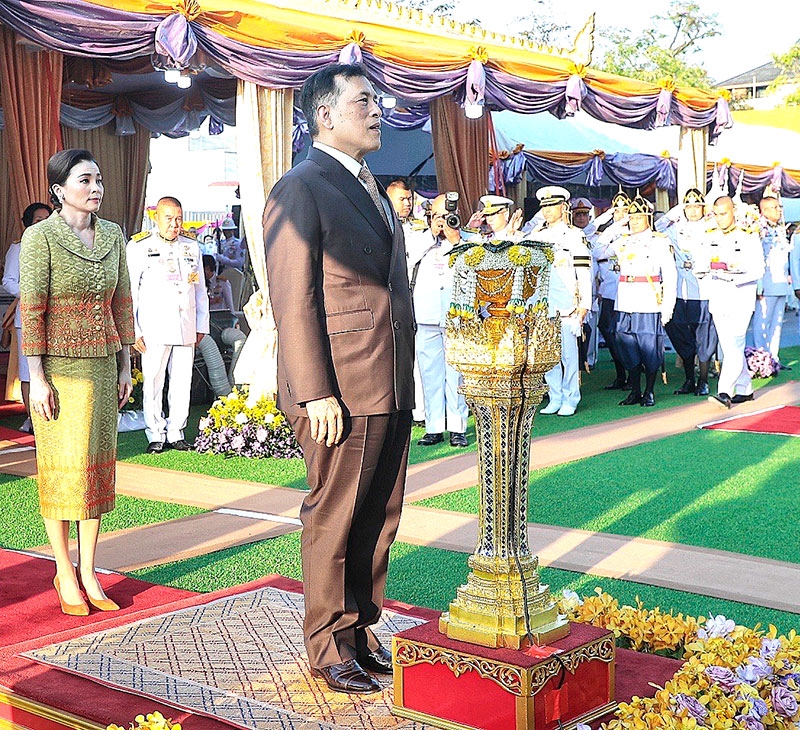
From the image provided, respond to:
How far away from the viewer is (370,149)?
3756 millimetres

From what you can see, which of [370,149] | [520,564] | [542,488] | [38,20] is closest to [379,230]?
[370,149]

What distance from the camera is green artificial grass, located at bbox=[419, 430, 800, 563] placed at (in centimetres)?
614

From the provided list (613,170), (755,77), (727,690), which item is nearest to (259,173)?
(727,690)

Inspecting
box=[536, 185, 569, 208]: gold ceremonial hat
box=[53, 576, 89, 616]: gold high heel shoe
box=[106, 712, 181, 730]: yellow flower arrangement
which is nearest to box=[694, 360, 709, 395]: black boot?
box=[536, 185, 569, 208]: gold ceremonial hat

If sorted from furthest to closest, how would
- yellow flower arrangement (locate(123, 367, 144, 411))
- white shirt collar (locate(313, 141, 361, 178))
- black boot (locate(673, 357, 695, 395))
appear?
1. black boot (locate(673, 357, 695, 395))
2. yellow flower arrangement (locate(123, 367, 144, 411))
3. white shirt collar (locate(313, 141, 361, 178))

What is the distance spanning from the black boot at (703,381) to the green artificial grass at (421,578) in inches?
260

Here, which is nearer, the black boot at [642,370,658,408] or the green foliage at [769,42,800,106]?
the black boot at [642,370,658,408]

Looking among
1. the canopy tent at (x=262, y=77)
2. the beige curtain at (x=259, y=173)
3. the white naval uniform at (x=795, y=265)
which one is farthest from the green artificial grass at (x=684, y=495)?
the white naval uniform at (x=795, y=265)

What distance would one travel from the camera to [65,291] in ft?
15.6

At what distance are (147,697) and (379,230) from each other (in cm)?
165

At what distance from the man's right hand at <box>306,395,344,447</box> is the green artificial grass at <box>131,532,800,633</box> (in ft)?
5.14

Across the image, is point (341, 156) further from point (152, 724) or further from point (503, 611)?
point (152, 724)

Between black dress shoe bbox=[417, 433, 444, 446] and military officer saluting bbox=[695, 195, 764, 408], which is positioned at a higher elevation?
military officer saluting bbox=[695, 195, 764, 408]

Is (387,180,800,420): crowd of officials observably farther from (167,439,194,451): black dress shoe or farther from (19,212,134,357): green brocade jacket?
(19,212,134,357): green brocade jacket
